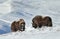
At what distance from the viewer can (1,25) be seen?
1492 centimetres

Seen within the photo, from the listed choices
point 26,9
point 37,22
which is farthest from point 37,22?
point 26,9

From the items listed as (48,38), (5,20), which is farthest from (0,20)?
(48,38)

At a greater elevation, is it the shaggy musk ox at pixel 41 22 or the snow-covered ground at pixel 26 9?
the snow-covered ground at pixel 26 9

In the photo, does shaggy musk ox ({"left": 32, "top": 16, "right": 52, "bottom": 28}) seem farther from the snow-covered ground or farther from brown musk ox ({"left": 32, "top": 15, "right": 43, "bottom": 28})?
the snow-covered ground

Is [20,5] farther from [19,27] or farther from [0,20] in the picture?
[19,27]

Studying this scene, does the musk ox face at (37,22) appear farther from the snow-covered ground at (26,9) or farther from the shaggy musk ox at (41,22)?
the snow-covered ground at (26,9)

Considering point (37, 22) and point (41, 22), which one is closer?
point (41, 22)

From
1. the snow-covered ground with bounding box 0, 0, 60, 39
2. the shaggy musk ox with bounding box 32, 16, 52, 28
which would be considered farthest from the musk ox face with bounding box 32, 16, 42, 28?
the snow-covered ground with bounding box 0, 0, 60, 39

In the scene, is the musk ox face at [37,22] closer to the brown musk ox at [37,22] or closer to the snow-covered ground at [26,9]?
the brown musk ox at [37,22]

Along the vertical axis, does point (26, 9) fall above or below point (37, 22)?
above

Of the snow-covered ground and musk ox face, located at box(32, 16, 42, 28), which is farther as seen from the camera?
the snow-covered ground

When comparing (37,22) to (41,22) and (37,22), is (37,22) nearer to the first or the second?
(37,22)

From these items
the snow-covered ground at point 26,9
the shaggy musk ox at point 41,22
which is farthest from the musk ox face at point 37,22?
the snow-covered ground at point 26,9

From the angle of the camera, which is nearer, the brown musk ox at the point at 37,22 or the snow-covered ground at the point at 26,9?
the brown musk ox at the point at 37,22
